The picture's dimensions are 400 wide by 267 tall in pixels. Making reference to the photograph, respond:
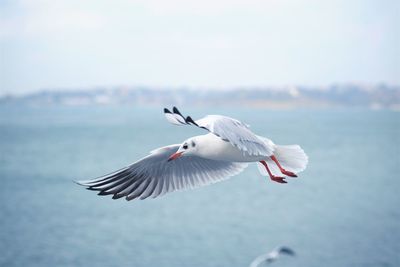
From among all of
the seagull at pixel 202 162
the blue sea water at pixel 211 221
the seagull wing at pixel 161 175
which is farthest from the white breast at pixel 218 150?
the blue sea water at pixel 211 221

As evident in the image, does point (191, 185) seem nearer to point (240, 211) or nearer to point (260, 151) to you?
point (260, 151)

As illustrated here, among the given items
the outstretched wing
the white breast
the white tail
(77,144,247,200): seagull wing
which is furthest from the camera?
the white tail

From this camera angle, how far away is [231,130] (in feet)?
13.8

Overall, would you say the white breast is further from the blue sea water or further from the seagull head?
the blue sea water

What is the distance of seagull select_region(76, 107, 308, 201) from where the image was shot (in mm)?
4199

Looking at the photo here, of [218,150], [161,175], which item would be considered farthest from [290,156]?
[161,175]

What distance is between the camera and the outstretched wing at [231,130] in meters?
3.90

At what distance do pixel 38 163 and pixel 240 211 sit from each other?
51.9m

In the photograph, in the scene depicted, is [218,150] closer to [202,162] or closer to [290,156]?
[290,156]

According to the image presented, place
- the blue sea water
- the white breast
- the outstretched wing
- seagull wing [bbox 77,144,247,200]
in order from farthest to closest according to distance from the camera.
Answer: the blue sea water < seagull wing [bbox 77,144,247,200] < the white breast < the outstretched wing

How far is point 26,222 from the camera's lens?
59344 millimetres

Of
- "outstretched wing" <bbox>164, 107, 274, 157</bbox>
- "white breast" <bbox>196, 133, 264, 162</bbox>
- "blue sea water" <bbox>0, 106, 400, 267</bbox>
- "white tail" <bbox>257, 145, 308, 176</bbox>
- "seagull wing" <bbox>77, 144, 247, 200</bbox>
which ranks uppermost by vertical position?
"outstretched wing" <bbox>164, 107, 274, 157</bbox>

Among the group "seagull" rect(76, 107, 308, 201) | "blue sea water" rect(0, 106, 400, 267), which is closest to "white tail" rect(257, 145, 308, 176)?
"seagull" rect(76, 107, 308, 201)

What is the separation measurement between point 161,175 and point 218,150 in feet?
6.73
